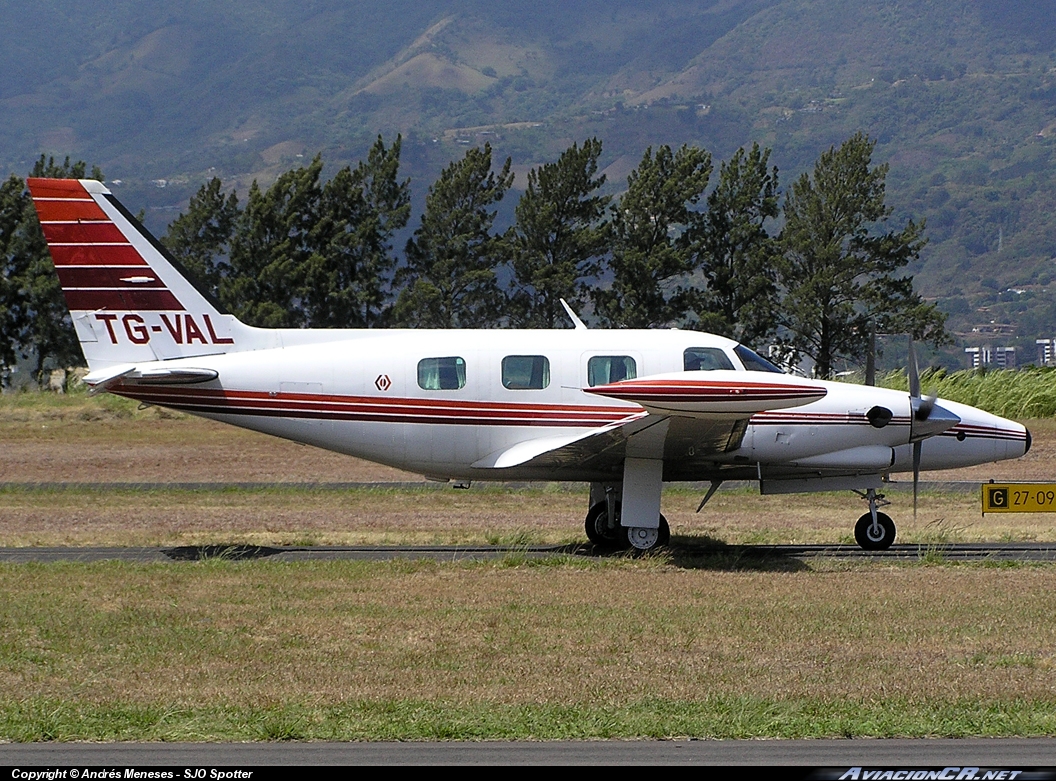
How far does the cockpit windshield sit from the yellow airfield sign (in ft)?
12.9

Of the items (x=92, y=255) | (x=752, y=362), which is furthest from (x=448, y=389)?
(x=92, y=255)

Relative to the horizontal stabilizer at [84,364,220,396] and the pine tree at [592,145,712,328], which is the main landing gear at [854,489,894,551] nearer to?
the horizontal stabilizer at [84,364,220,396]

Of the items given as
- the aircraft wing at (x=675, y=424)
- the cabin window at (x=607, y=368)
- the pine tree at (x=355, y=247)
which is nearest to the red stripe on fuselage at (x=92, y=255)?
the aircraft wing at (x=675, y=424)

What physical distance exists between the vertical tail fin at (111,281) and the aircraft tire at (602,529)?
5.83 metres

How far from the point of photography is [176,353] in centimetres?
1836

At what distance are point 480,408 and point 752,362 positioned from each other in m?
3.67

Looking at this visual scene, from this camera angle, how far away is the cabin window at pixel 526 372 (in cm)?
1842

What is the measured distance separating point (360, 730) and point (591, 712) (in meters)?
1.63

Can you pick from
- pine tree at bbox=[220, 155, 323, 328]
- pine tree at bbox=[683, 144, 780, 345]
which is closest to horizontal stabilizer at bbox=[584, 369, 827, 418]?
pine tree at bbox=[683, 144, 780, 345]

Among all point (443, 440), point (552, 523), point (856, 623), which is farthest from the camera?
point (552, 523)

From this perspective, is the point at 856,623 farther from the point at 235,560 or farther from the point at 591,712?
the point at 235,560

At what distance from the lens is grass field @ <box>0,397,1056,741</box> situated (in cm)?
935

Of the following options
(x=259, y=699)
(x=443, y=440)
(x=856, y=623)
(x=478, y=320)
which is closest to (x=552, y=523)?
(x=443, y=440)

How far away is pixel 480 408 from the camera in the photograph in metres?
18.4
